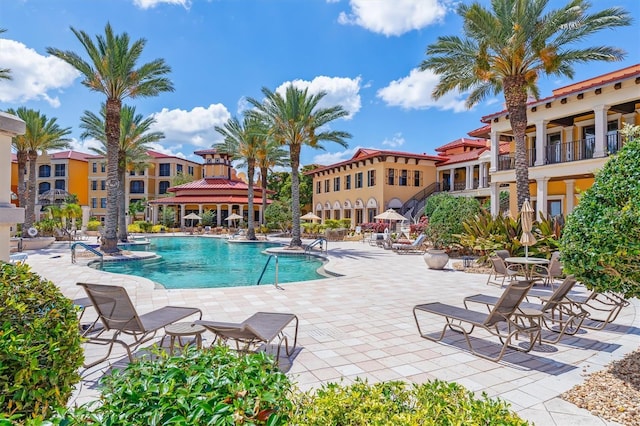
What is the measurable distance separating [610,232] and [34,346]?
5202 millimetres

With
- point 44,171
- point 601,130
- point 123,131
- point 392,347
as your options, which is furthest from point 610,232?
point 44,171

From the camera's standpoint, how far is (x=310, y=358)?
193 inches

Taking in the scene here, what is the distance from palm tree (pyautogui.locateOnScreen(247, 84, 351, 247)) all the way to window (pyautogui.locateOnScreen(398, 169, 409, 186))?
1343cm

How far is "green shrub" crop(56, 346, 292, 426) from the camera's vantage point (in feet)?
5.37

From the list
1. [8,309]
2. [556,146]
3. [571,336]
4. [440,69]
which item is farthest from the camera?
[556,146]

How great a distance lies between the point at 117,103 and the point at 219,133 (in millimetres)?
12866

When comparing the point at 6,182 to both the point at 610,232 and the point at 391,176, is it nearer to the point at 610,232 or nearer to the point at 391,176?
the point at 610,232

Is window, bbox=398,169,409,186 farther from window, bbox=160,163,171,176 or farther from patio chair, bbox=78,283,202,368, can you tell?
window, bbox=160,163,171,176

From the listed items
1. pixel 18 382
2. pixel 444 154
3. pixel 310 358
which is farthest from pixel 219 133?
pixel 18 382

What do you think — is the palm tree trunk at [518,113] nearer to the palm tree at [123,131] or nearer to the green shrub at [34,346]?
the green shrub at [34,346]

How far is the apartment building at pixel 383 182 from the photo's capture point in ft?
115

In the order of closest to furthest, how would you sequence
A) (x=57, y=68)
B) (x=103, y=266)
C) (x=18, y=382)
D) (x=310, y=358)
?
(x=18, y=382)
(x=310, y=358)
(x=103, y=266)
(x=57, y=68)

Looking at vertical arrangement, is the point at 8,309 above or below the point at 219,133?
below

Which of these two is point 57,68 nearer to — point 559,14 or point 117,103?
point 117,103
